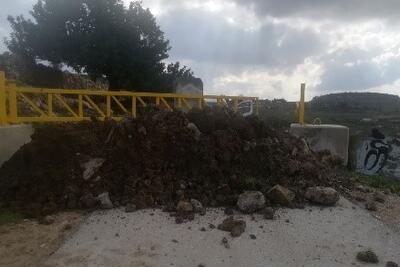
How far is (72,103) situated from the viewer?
52.2 feet

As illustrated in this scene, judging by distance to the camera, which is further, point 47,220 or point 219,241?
point 47,220

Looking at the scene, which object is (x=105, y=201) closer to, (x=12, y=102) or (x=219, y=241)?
(x=219, y=241)

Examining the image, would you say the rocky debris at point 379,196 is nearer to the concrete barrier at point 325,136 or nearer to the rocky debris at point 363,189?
the rocky debris at point 363,189

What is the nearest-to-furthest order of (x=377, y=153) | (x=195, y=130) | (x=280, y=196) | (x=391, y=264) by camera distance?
(x=391, y=264)
(x=280, y=196)
(x=195, y=130)
(x=377, y=153)

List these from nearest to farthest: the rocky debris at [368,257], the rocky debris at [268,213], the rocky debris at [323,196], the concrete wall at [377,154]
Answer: the rocky debris at [368,257] < the rocky debris at [268,213] < the rocky debris at [323,196] < the concrete wall at [377,154]

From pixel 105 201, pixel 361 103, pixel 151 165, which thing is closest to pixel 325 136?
pixel 151 165

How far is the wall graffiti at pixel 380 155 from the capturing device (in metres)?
12.6

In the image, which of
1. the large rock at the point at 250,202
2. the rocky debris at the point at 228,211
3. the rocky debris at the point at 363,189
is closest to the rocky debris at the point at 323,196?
the large rock at the point at 250,202

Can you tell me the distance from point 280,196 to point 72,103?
37.0 ft

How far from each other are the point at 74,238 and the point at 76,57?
16556mm

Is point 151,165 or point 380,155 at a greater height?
point 151,165

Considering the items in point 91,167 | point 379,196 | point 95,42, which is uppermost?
point 95,42

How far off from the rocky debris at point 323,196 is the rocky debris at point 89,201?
10.3 ft

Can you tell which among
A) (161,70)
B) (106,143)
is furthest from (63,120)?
(161,70)
